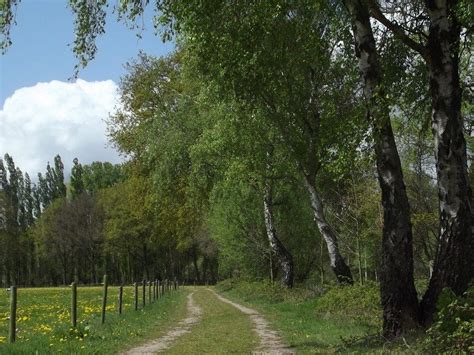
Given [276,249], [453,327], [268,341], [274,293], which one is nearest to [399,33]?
[453,327]

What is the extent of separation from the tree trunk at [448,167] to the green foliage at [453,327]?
0.84 metres

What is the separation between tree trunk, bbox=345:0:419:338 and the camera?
9.75 metres

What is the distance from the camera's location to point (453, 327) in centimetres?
788

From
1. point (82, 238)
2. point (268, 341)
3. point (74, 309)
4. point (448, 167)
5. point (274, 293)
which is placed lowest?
point (268, 341)

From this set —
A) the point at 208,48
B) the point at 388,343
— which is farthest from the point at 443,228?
the point at 208,48

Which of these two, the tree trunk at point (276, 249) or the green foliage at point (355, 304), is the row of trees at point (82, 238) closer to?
the tree trunk at point (276, 249)

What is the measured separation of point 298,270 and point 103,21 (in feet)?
95.1

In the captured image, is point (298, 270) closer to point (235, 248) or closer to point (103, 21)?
point (235, 248)

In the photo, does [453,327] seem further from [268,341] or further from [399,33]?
[268,341]

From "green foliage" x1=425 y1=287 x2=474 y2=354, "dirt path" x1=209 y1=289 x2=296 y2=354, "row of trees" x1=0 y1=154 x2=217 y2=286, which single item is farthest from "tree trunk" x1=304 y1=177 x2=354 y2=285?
"row of trees" x1=0 y1=154 x2=217 y2=286

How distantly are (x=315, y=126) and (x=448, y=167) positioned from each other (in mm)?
11446

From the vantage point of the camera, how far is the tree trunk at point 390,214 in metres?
9.75

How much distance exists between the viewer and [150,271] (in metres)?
87.7

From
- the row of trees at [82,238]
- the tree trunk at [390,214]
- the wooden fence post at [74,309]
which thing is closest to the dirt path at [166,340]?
the wooden fence post at [74,309]
